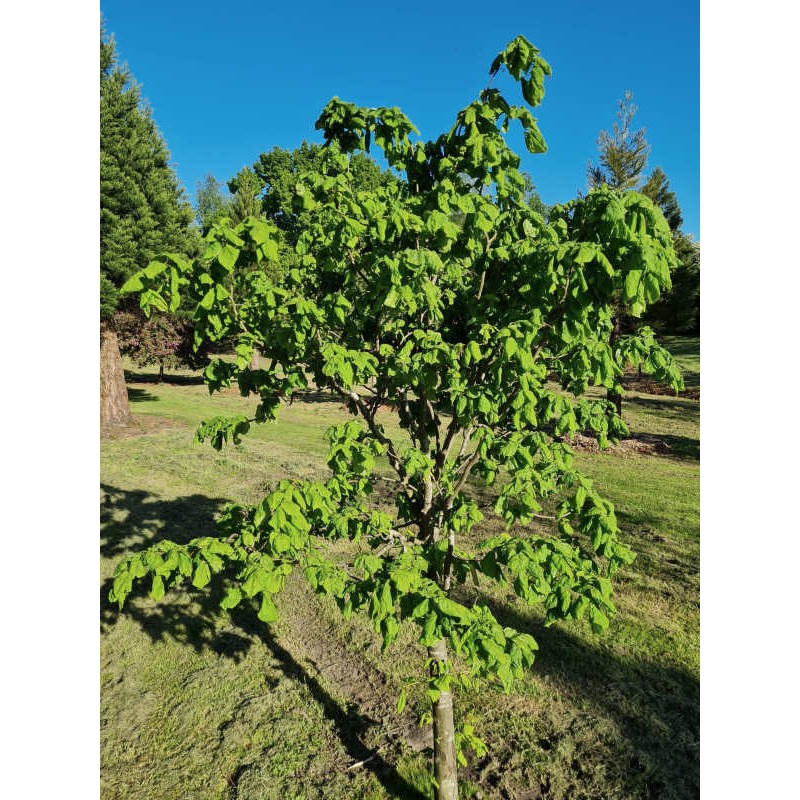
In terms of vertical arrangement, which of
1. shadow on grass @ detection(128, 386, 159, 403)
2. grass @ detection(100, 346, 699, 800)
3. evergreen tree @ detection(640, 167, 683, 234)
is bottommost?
grass @ detection(100, 346, 699, 800)

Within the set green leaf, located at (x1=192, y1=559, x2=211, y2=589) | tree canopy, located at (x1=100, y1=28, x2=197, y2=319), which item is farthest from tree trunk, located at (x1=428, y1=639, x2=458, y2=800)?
tree canopy, located at (x1=100, y1=28, x2=197, y2=319)

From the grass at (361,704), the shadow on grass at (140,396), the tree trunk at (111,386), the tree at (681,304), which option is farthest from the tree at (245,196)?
the grass at (361,704)

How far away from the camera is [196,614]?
640cm

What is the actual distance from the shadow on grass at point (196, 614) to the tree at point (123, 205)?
6520mm

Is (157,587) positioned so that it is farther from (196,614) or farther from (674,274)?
(674,274)

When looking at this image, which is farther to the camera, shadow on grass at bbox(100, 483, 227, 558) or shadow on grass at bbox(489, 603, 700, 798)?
shadow on grass at bbox(100, 483, 227, 558)

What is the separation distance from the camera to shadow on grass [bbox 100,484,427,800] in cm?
447

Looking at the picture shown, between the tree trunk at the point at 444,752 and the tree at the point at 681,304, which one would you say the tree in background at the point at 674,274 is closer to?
the tree at the point at 681,304

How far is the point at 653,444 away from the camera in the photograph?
51.8 feet

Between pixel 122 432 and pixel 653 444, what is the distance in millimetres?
16418

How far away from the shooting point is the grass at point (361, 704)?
158 inches

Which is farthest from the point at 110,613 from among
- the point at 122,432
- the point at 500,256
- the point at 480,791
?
the point at 122,432

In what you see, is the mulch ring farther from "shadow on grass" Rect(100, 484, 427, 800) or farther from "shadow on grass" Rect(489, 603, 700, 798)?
"shadow on grass" Rect(100, 484, 427, 800)

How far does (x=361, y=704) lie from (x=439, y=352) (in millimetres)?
3670
